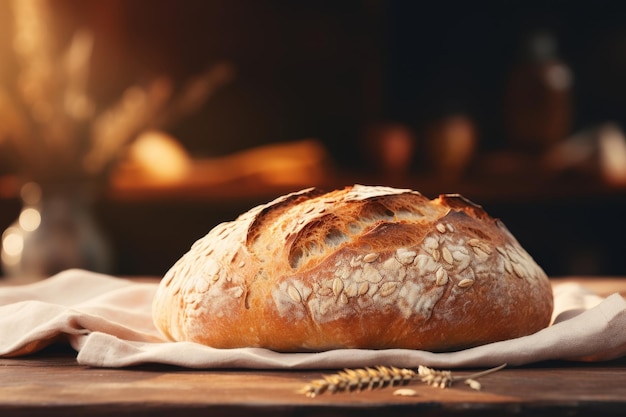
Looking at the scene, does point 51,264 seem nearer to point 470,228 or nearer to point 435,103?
point 470,228

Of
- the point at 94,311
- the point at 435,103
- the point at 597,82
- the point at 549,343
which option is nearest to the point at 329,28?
the point at 435,103

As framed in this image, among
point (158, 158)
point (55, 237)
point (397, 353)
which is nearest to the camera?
point (397, 353)

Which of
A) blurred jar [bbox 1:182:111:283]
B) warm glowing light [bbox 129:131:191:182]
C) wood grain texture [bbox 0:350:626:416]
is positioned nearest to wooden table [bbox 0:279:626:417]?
wood grain texture [bbox 0:350:626:416]

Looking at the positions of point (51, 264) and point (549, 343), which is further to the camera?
point (51, 264)

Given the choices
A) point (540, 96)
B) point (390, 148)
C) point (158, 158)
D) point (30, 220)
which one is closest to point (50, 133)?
point (30, 220)

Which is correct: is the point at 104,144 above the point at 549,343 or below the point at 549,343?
above

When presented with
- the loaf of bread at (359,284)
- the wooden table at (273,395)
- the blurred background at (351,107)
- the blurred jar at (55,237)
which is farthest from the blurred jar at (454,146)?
the wooden table at (273,395)

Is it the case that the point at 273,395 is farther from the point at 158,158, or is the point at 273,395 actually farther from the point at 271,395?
the point at 158,158
